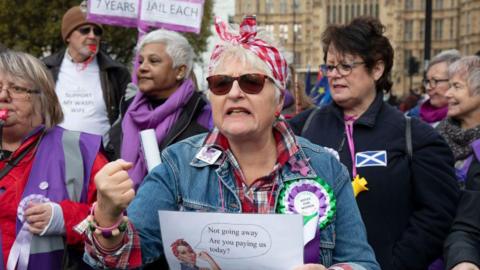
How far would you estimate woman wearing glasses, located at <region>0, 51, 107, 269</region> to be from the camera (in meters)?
2.97

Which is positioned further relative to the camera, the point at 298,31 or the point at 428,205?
the point at 298,31

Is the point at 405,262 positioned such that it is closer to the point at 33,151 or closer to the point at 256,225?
the point at 256,225

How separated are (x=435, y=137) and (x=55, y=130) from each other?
6.25ft

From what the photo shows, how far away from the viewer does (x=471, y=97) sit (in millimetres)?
4504

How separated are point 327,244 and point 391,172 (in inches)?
48.9

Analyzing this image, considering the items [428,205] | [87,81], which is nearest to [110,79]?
[87,81]

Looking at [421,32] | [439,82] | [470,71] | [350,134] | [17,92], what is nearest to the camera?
[17,92]

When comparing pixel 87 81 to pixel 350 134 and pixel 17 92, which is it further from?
pixel 350 134

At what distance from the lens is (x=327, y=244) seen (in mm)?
2428

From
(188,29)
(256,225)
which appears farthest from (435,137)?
(188,29)

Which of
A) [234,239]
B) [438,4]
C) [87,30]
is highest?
[438,4]

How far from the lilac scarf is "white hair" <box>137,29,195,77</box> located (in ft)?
0.64

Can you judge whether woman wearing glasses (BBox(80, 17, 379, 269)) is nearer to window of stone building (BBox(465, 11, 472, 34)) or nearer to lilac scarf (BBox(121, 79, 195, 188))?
lilac scarf (BBox(121, 79, 195, 188))

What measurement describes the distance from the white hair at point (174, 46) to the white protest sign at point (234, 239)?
109 inches
